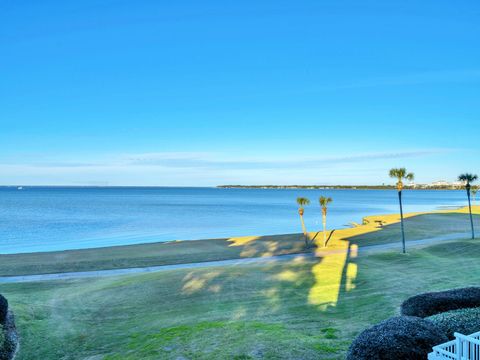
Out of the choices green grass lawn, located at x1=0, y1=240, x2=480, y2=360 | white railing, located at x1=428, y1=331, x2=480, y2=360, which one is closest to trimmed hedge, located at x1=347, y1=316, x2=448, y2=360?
white railing, located at x1=428, y1=331, x2=480, y2=360

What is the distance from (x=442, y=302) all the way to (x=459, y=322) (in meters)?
2.33

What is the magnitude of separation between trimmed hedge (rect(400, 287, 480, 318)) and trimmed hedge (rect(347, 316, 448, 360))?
3091mm

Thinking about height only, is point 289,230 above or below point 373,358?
below

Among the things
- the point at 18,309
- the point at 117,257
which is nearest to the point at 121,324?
the point at 18,309

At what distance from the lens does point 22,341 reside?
1327 cm

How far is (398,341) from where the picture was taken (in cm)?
778

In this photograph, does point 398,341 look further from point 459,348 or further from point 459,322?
point 459,322

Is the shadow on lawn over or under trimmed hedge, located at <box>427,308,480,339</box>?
under

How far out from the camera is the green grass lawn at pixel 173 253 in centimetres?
2937

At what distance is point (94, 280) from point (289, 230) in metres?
41.0

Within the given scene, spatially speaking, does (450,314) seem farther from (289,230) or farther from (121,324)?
(289,230)

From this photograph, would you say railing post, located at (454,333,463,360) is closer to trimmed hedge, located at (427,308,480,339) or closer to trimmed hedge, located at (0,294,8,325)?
trimmed hedge, located at (427,308,480,339)

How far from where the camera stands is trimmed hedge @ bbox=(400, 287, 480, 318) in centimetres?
1122

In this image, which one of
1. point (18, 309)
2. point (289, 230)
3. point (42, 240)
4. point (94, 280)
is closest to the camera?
point (18, 309)
